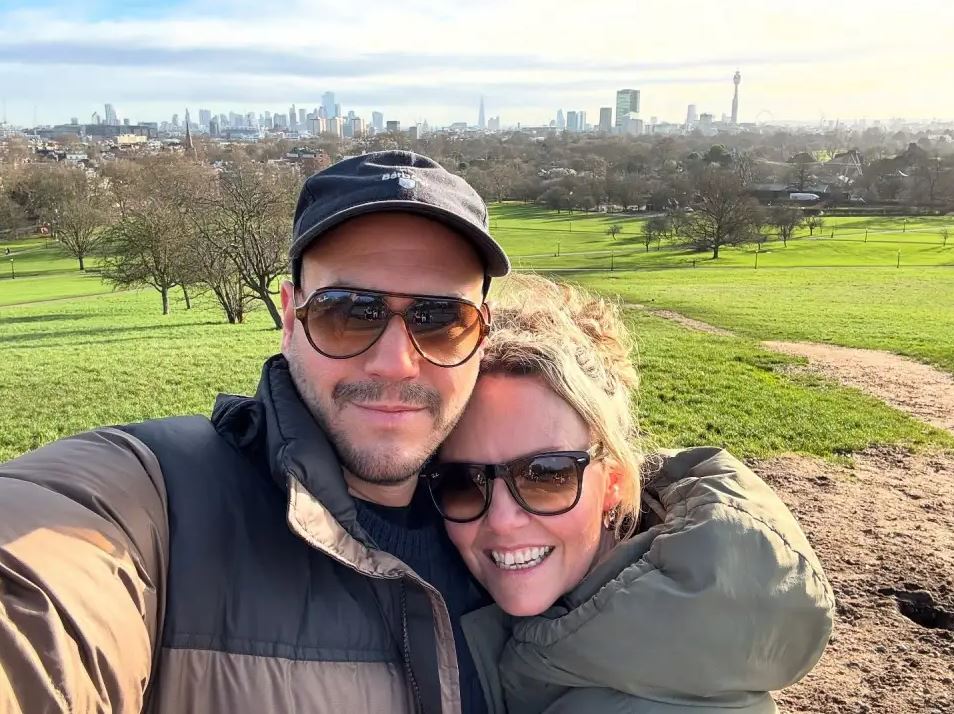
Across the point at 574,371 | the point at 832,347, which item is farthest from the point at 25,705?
the point at 832,347

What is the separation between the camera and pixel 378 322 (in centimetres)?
219

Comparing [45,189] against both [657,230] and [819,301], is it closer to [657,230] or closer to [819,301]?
[657,230]

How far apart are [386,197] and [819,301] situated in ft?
86.2

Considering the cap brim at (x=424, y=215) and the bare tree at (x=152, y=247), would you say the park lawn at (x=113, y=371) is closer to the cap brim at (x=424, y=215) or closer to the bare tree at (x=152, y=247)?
the bare tree at (x=152, y=247)

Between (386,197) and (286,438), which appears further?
(386,197)

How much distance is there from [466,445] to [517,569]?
437 millimetres

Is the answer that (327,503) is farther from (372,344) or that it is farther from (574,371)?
(574,371)

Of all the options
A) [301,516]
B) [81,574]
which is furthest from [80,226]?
[81,574]

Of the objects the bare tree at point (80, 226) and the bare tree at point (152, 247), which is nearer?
the bare tree at point (152, 247)

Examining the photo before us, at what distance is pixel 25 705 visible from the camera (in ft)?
3.93

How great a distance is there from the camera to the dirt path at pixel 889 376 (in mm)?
10664

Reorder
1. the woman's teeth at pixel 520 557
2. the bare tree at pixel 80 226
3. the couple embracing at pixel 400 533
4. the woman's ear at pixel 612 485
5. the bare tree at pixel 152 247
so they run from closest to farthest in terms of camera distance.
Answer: the couple embracing at pixel 400 533 → the woman's teeth at pixel 520 557 → the woman's ear at pixel 612 485 → the bare tree at pixel 152 247 → the bare tree at pixel 80 226

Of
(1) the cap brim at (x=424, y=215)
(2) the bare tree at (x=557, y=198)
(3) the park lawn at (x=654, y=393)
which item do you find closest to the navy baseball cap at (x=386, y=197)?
(1) the cap brim at (x=424, y=215)

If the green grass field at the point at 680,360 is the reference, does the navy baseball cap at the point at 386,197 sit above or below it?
above
